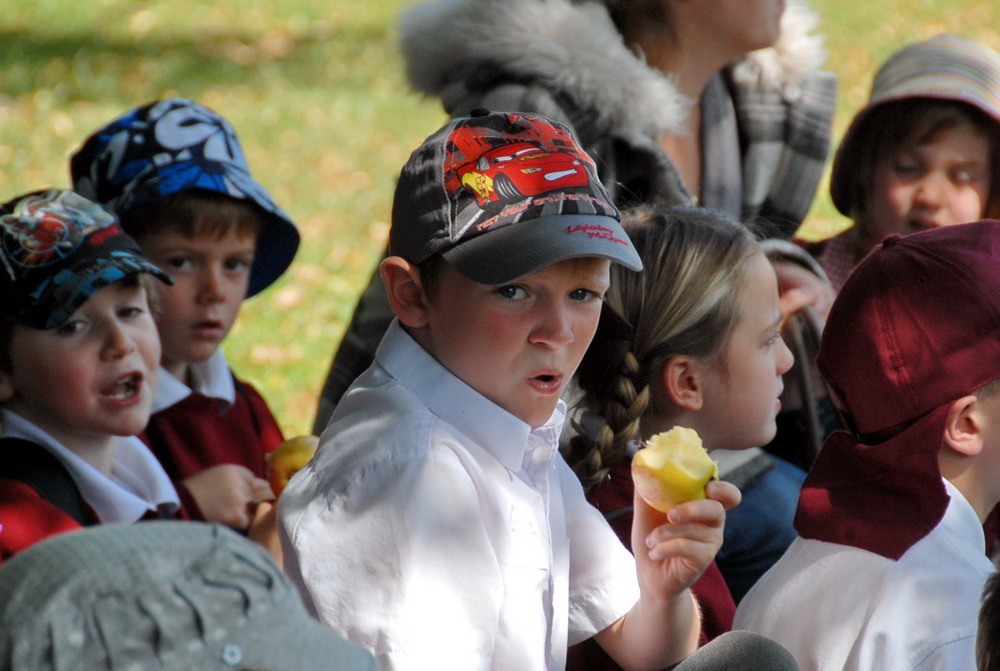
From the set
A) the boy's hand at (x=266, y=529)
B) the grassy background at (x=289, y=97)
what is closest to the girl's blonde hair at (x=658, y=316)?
the boy's hand at (x=266, y=529)

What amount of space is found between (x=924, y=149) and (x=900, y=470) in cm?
185

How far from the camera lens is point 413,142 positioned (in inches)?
399

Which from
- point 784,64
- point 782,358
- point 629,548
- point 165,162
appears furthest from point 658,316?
point 784,64

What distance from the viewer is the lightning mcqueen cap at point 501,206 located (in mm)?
2021

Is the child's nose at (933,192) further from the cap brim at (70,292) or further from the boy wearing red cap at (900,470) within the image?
the cap brim at (70,292)

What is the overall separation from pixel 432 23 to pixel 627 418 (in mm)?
1636

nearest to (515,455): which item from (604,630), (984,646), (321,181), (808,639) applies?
(604,630)

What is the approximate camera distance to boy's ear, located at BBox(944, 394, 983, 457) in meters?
2.35

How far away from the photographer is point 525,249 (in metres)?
2.02

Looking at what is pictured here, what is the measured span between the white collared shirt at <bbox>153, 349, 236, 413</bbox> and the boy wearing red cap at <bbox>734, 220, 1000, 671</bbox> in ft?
5.35

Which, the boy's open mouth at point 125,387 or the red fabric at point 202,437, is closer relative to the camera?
the boy's open mouth at point 125,387

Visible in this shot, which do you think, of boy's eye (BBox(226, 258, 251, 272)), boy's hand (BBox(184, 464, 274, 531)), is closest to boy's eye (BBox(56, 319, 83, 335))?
boy's hand (BBox(184, 464, 274, 531))

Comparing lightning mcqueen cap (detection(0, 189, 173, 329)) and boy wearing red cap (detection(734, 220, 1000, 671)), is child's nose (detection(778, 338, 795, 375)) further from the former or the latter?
lightning mcqueen cap (detection(0, 189, 173, 329))

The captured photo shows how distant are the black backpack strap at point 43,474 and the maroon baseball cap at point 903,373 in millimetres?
1498
